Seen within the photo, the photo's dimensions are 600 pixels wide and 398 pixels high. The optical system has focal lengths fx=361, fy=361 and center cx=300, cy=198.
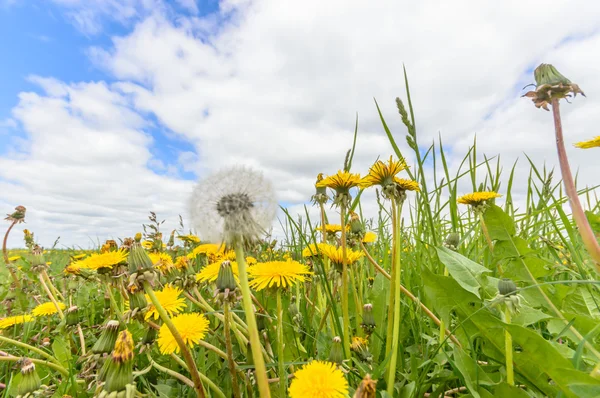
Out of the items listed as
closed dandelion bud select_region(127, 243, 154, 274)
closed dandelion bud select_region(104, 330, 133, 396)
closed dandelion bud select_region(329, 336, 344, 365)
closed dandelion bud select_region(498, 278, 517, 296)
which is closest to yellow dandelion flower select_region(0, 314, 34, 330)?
closed dandelion bud select_region(127, 243, 154, 274)

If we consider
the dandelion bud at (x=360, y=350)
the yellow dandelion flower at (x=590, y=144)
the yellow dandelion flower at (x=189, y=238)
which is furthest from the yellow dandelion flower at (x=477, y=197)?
the yellow dandelion flower at (x=189, y=238)

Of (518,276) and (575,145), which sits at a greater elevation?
(575,145)

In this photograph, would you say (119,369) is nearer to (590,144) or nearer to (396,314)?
(396,314)

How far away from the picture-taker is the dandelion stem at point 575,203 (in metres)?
1.04

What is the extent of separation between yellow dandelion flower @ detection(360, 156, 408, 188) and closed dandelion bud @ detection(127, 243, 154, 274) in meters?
0.91

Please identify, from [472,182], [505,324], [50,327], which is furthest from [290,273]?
[50,327]

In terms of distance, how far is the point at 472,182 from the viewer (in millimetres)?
2809

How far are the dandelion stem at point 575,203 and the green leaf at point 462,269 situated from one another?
390 millimetres

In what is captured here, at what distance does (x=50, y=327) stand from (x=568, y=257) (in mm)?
3745

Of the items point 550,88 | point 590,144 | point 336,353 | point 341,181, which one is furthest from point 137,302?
point 590,144

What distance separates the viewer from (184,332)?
53.6 inches

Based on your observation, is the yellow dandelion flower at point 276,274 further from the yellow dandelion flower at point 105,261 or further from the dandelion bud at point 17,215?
the dandelion bud at point 17,215

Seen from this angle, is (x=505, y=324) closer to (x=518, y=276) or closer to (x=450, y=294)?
(x=450, y=294)

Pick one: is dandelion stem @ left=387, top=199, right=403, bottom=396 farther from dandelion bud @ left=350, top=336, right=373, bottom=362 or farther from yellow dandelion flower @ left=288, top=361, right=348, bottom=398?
yellow dandelion flower @ left=288, top=361, right=348, bottom=398
